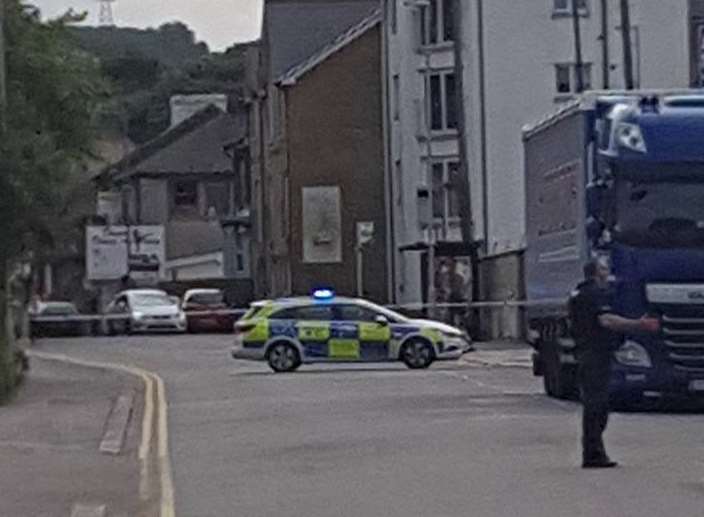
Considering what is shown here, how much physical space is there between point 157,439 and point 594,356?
7157 mm

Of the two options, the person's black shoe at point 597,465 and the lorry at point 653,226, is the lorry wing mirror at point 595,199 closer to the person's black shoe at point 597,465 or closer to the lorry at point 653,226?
the lorry at point 653,226

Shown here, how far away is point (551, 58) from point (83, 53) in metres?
25.2

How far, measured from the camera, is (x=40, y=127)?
4200 cm

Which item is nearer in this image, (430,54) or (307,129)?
(430,54)

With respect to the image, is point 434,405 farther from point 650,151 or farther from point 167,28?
point 167,28

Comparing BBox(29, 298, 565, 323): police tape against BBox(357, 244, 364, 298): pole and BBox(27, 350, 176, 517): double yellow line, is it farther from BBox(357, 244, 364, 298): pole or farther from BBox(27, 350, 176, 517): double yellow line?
BBox(27, 350, 176, 517): double yellow line

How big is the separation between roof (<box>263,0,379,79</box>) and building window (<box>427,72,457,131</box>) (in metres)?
9.53

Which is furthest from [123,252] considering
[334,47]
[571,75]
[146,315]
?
[571,75]

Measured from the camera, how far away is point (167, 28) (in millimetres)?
172125

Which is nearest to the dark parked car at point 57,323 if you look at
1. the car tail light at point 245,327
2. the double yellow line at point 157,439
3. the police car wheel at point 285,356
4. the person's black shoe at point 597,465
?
the double yellow line at point 157,439

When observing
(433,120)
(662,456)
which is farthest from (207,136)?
(662,456)

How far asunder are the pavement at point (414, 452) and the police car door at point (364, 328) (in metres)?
3.27

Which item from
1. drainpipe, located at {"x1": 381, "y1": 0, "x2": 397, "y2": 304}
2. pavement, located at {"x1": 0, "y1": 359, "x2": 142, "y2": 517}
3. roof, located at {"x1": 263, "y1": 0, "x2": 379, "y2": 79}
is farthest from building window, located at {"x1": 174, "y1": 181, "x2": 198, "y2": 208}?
pavement, located at {"x1": 0, "y1": 359, "x2": 142, "y2": 517}

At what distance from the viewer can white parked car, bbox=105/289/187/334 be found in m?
72.0
